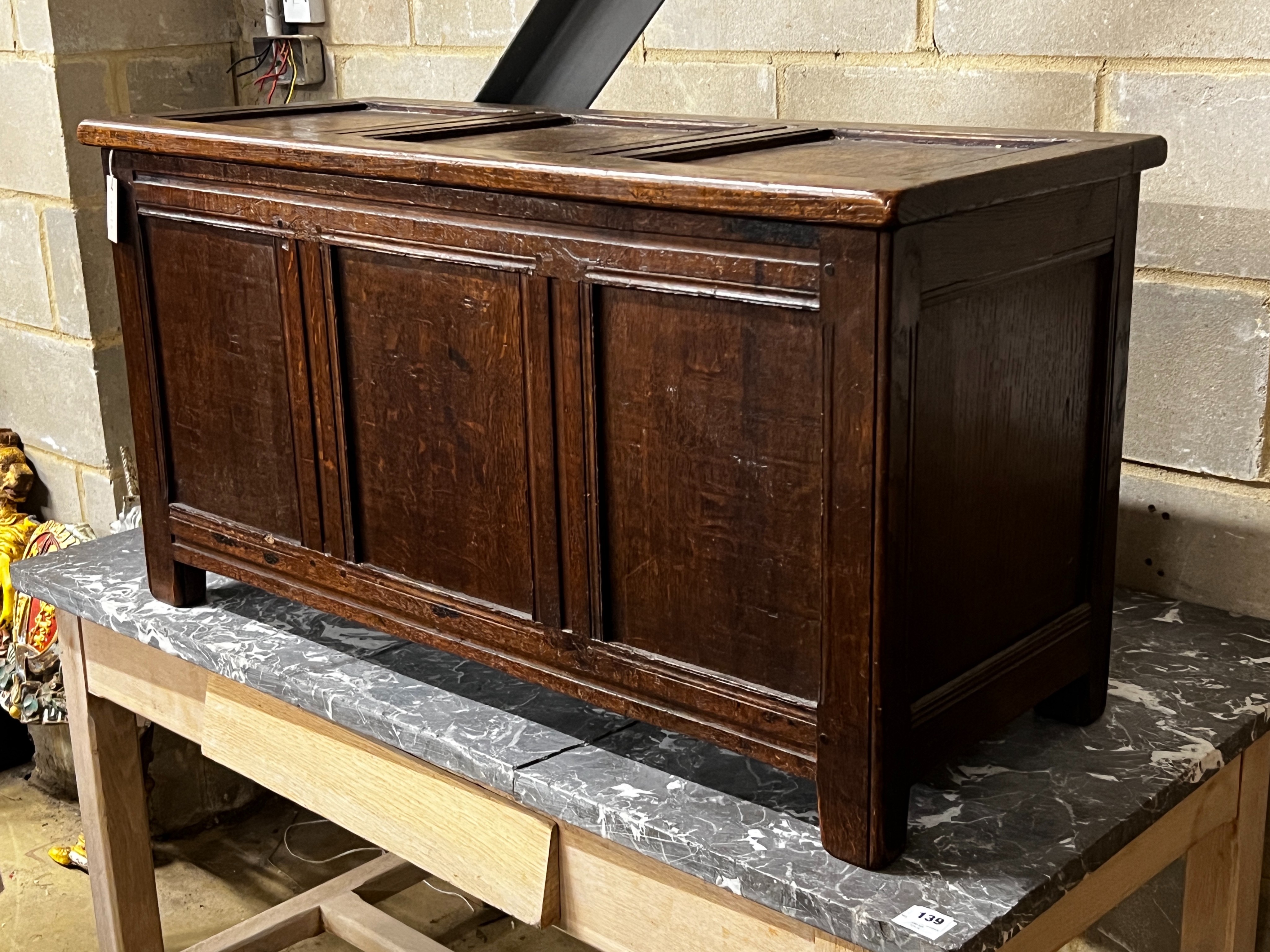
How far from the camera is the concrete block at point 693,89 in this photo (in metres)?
2.02

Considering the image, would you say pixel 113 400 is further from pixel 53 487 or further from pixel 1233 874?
pixel 1233 874

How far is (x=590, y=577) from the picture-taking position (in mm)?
1370

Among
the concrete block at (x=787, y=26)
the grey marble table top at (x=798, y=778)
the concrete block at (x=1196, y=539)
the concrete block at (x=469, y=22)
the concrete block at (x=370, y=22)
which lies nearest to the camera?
the grey marble table top at (x=798, y=778)

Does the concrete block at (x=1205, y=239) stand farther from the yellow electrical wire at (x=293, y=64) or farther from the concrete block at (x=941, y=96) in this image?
the yellow electrical wire at (x=293, y=64)

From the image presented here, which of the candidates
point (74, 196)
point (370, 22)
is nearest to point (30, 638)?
point (74, 196)

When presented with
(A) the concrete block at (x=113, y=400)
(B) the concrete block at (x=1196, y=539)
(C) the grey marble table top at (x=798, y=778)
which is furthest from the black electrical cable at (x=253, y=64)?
(B) the concrete block at (x=1196, y=539)

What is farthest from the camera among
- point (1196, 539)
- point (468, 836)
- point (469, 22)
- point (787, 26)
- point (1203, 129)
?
point (469, 22)

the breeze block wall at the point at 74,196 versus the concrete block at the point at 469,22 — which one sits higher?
the concrete block at the point at 469,22

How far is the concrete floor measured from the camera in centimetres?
260

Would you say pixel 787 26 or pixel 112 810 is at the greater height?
pixel 787 26

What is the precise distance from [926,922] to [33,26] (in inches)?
88.7

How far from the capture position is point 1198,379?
168 cm

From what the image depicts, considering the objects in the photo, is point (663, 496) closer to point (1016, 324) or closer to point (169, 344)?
point (1016, 324)

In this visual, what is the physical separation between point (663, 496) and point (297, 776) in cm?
68
